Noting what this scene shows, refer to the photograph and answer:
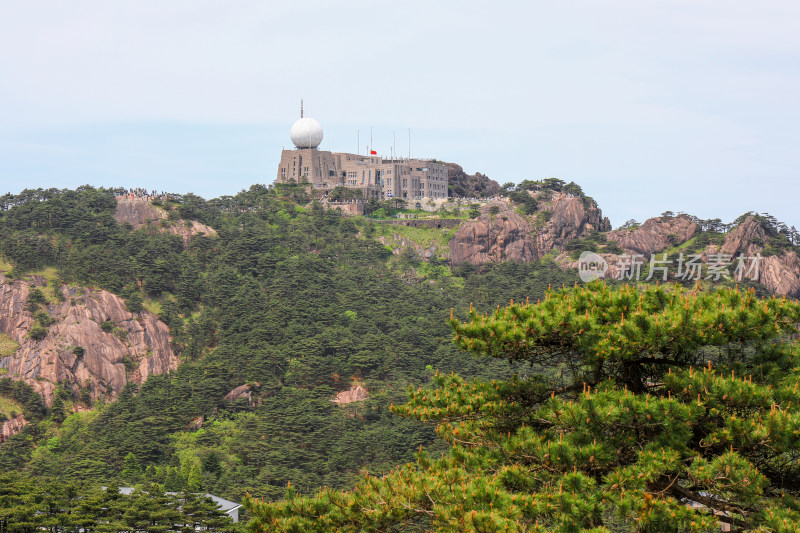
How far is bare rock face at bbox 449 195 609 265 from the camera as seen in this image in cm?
9219

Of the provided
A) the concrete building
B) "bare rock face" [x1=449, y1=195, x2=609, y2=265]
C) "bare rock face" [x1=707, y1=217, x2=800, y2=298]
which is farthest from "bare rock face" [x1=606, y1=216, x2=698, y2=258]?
the concrete building

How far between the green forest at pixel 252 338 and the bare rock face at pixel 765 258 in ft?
53.2

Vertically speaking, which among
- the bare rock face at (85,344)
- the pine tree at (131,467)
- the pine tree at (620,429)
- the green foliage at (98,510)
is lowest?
the pine tree at (131,467)

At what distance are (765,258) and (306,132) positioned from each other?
2005 inches

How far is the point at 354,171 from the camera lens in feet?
335

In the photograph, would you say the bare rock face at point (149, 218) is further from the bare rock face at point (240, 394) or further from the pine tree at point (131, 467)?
the pine tree at point (131, 467)

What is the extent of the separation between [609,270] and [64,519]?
6147 cm

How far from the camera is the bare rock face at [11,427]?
55.9 meters

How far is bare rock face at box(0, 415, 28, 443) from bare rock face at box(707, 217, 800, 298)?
199 feet

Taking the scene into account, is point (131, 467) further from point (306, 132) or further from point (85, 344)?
point (306, 132)

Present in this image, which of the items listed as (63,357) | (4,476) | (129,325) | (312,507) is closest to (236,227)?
(129,325)

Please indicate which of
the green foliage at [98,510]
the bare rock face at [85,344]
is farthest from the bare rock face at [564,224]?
the green foliage at [98,510]

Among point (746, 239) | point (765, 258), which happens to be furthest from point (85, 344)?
point (746, 239)

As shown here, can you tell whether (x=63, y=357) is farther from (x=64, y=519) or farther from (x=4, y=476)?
(x=64, y=519)
